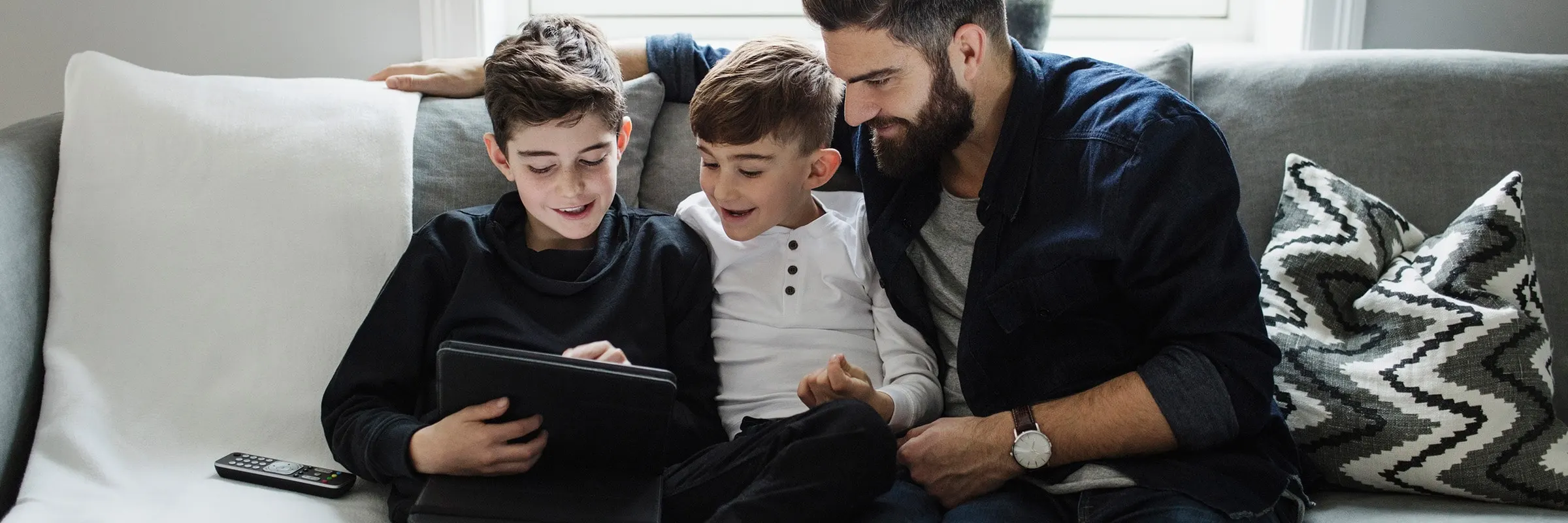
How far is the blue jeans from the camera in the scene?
52.3 inches

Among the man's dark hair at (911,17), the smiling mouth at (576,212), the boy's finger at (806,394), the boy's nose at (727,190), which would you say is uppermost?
the man's dark hair at (911,17)

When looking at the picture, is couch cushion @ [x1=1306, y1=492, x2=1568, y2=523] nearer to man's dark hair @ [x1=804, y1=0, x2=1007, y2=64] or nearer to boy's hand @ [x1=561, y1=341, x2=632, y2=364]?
man's dark hair @ [x1=804, y1=0, x2=1007, y2=64]

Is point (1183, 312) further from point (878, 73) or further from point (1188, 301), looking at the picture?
point (878, 73)

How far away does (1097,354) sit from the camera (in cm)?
144

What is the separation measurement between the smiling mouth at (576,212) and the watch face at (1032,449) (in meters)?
0.63

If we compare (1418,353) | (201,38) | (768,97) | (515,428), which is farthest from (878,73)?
(201,38)

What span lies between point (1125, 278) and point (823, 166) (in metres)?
0.45

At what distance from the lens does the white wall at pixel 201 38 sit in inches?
86.1

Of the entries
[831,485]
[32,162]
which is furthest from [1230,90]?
[32,162]

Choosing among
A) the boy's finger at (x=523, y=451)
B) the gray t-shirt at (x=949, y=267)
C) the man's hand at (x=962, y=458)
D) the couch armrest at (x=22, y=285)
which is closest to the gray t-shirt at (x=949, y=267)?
the gray t-shirt at (x=949, y=267)

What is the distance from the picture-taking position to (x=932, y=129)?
1474 millimetres

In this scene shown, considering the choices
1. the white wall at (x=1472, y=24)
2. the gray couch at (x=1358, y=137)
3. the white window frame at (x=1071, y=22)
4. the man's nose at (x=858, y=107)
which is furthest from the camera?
the white window frame at (x=1071, y=22)

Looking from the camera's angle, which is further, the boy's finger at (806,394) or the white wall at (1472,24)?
the white wall at (1472,24)

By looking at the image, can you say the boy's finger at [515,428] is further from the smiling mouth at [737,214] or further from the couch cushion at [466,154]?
the couch cushion at [466,154]
